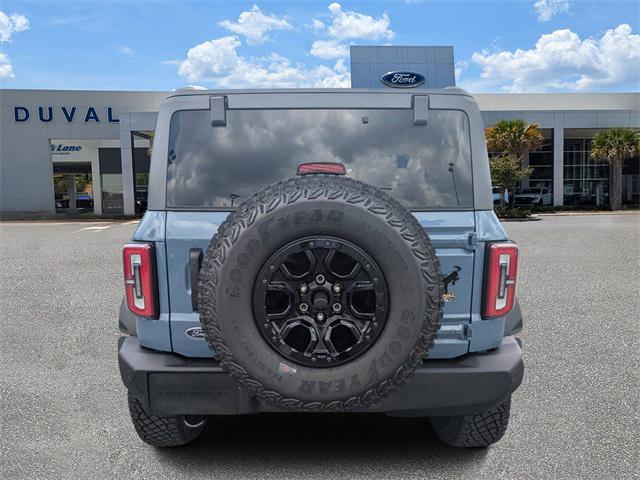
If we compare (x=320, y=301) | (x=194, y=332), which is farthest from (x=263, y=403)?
(x=320, y=301)

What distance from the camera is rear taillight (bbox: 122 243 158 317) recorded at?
2.79m

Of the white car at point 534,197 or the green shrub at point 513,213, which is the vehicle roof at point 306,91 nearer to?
the green shrub at point 513,213

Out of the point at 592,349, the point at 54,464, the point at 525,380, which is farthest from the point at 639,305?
the point at 54,464

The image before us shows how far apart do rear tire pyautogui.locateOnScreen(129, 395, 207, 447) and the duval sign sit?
34.1 m

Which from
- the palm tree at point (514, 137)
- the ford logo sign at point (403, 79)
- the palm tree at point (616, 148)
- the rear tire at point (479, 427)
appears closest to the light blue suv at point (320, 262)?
the rear tire at point (479, 427)

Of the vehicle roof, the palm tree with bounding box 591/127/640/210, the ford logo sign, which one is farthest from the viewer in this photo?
the palm tree with bounding box 591/127/640/210

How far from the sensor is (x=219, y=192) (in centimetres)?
285

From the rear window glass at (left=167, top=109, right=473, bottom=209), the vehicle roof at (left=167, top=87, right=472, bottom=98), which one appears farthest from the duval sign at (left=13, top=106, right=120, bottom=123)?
the rear window glass at (left=167, top=109, right=473, bottom=209)

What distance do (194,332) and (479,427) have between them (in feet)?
5.74

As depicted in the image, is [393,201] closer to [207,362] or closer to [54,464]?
[207,362]

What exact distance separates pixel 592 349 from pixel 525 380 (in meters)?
1.33

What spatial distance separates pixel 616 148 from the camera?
108ft

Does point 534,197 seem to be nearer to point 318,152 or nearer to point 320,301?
point 318,152

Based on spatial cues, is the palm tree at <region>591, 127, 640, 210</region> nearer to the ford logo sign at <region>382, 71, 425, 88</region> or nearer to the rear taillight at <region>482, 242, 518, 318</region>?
the ford logo sign at <region>382, 71, 425, 88</region>
